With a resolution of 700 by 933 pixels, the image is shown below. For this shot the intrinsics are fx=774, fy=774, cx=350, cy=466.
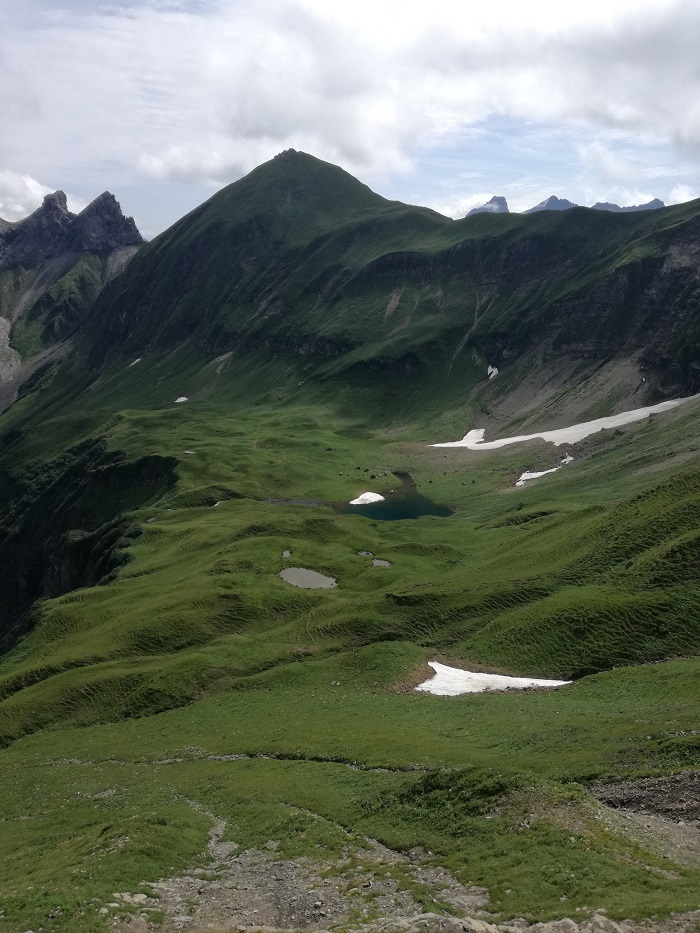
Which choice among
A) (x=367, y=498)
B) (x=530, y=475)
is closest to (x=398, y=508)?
(x=367, y=498)

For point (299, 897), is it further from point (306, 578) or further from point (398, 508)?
point (398, 508)

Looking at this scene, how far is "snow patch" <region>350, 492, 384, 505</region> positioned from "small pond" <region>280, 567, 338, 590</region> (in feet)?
248

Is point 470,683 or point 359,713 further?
point 470,683

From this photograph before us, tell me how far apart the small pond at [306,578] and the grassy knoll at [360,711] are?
6.67ft

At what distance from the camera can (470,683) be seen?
63.6 meters

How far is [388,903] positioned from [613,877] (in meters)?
8.20

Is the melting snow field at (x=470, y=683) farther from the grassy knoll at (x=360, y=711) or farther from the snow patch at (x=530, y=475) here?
the snow patch at (x=530, y=475)

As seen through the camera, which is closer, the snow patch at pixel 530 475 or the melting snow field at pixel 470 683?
the melting snow field at pixel 470 683

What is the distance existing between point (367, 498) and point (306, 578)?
82442 millimetres

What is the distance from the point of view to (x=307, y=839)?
36.5 meters

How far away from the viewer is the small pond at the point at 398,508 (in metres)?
173

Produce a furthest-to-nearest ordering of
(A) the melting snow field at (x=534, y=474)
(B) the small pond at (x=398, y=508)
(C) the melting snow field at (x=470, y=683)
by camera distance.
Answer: (A) the melting snow field at (x=534, y=474)
(B) the small pond at (x=398, y=508)
(C) the melting snow field at (x=470, y=683)

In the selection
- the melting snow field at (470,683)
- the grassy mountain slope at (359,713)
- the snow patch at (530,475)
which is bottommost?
the melting snow field at (470,683)

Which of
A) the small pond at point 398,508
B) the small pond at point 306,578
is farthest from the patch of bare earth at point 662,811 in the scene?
the small pond at point 398,508
